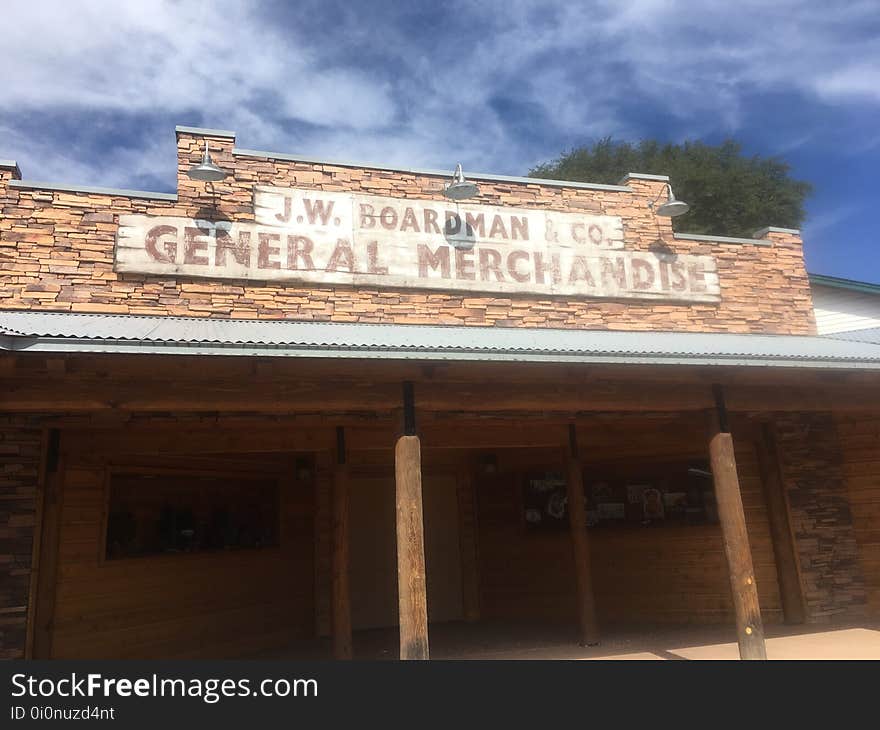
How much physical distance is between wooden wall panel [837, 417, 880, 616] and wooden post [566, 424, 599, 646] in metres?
3.87

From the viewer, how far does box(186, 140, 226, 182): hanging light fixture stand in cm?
828

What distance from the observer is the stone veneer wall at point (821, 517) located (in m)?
9.62

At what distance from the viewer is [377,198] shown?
940 cm

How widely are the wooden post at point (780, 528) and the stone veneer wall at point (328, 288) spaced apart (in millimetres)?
1711

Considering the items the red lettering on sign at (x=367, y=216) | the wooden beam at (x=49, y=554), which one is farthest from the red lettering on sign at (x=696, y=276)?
the wooden beam at (x=49, y=554)

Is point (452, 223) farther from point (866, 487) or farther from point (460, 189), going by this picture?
point (866, 487)

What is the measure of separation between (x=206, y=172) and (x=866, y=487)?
30.9 feet

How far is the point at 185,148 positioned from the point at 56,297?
7.74ft

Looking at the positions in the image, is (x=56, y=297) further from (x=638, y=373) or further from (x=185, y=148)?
(x=638, y=373)

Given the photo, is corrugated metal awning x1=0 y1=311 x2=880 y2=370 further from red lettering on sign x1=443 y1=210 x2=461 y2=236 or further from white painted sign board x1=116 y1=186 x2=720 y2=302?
red lettering on sign x1=443 y1=210 x2=461 y2=236

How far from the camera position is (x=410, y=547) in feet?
19.6

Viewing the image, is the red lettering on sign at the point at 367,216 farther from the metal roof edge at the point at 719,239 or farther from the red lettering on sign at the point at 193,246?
the metal roof edge at the point at 719,239

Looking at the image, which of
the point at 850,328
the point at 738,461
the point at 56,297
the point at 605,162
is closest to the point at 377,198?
the point at 56,297
